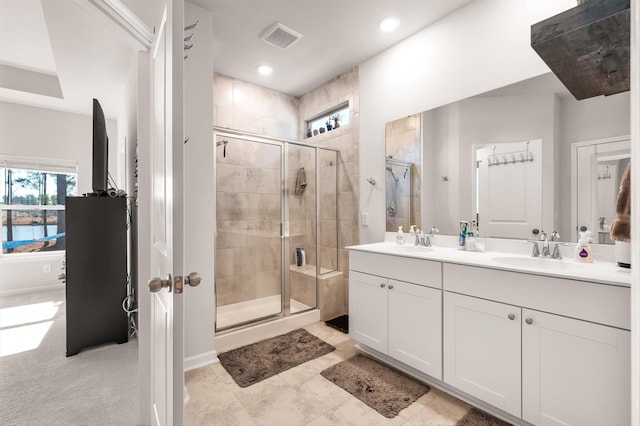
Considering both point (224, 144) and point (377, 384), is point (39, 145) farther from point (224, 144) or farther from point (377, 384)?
point (377, 384)

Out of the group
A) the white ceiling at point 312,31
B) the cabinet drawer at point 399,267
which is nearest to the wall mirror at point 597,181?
the cabinet drawer at point 399,267

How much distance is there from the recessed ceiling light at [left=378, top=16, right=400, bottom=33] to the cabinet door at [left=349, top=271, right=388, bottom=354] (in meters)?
2.07

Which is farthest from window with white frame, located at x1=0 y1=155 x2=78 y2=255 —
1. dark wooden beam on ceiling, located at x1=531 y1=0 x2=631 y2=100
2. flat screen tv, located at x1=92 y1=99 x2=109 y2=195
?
dark wooden beam on ceiling, located at x1=531 y1=0 x2=631 y2=100

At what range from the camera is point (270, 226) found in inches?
118

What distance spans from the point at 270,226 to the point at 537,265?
223 centimetres

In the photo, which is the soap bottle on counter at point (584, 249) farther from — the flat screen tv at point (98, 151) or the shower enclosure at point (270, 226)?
the flat screen tv at point (98, 151)

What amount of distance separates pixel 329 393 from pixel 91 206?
2.41 metres

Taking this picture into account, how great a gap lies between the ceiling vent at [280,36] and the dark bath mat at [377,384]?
9.08ft

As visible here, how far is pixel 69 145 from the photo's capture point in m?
4.28

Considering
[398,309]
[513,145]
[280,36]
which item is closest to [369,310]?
[398,309]

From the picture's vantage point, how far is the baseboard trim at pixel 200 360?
2.13 m

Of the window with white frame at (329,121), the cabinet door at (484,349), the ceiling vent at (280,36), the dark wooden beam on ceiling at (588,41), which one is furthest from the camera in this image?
the window with white frame at (329,121)

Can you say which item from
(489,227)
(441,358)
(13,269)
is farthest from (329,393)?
(13,269)

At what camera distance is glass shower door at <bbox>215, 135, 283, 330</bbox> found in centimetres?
278
